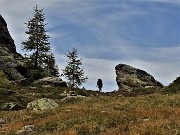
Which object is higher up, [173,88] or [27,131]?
[173,88]

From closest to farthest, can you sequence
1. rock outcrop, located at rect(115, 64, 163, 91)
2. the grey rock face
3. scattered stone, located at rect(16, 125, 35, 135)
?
scattered stone, located at rect(16, 125, 35, 135) → rock outcrop, located at rect(115, 64, 163, 91) → the grey rock face

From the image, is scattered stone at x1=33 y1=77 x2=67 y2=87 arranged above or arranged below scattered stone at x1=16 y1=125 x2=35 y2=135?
above

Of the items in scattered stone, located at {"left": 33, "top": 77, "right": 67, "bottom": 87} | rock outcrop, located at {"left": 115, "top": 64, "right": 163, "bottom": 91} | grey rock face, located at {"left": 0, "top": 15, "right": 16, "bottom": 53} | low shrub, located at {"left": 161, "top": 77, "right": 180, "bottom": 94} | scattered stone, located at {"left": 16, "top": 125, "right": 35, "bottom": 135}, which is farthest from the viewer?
grey rock face, located at {"left": 0, "top": 15, "right": 16, "bottom": 53}

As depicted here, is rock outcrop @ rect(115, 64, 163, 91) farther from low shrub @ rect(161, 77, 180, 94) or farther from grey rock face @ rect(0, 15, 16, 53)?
low shrub @ rect(161, 77, 180, 94)

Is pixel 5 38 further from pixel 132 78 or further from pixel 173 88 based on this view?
pixel 173 88

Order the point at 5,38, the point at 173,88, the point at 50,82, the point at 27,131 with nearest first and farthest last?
the point at 27,131 < the point at 173,88 < the point at 50,82 < the point at 5,38

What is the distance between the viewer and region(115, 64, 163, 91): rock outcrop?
7169cm

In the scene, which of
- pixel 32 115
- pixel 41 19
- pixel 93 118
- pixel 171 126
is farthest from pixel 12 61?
pixel 171 126

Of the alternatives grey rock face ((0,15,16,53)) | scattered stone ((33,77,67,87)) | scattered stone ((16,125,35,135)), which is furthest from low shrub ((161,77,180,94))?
grey rock face ((0,15,16,53))

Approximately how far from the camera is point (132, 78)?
72.8 m

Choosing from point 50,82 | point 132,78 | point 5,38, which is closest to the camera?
point 50,82

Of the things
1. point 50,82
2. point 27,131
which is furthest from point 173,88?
point 50,82

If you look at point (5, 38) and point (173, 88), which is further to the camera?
point (5, 38)

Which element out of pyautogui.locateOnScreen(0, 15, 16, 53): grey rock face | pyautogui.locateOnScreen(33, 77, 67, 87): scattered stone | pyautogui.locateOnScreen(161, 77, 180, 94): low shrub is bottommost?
pyautogui.locateOnScreen(161, 77, 180, 94): low shrub
